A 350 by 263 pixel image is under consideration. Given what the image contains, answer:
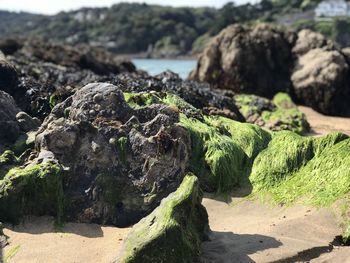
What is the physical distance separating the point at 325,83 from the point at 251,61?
3907 millimetres

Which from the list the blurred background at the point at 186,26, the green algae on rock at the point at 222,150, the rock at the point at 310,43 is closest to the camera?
the green algae on rock at the point at 222,150

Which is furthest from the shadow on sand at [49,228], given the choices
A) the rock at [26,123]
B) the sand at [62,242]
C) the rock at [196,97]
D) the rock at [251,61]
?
the rock at [251,61]

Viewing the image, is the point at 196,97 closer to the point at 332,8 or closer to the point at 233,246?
the point at 233,246

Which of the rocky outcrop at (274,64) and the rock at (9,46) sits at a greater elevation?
the rocky outcrop at (274,64)

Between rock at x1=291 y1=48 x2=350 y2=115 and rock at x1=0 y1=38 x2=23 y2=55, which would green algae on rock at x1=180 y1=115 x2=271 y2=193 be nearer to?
rock at x1=291 y1=48 x2=350 y2=115

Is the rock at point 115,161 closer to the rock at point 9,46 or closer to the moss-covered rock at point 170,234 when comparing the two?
the moss-covered rock at point 170,234

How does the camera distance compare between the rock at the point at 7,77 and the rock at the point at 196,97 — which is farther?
the rock at the point at 196,97

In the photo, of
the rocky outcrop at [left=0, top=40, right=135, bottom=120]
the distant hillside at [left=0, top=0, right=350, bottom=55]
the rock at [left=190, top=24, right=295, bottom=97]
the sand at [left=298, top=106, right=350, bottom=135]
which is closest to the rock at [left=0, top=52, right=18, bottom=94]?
the rocky outcrop at [left=0, top=40, right=135, bottom=120]

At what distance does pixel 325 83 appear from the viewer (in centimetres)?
1852

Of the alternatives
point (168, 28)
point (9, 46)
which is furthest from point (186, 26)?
point (9, 46)

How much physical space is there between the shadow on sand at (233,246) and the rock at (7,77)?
5.58 m

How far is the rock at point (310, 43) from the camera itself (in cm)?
2097

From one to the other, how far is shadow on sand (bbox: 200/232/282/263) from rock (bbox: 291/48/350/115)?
43.2ft

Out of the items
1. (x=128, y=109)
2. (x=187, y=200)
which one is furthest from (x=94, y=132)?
(x=187, y=200)
